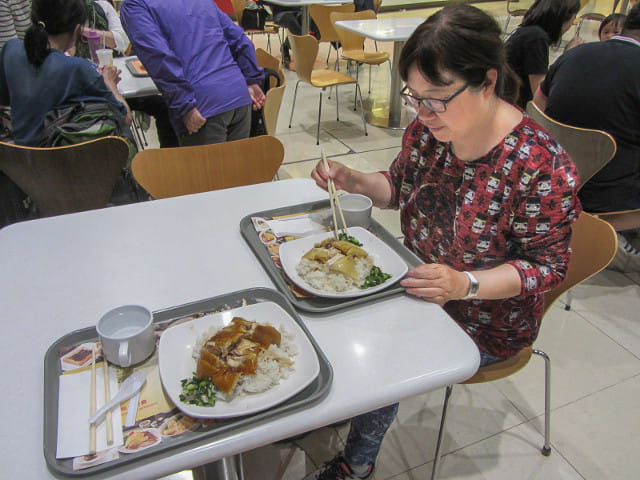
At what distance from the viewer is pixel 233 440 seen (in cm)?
78

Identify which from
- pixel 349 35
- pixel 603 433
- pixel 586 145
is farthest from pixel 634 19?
pixel 349 35

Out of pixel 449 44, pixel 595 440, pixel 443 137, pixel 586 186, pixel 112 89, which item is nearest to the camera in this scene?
pixel 449 44

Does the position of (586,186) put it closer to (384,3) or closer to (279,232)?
(279,232)

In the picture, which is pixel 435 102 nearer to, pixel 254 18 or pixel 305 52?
pixel 305 52

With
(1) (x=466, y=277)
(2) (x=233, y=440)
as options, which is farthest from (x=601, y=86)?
(2) (x=233, y=440)

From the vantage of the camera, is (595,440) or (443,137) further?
(595,440)

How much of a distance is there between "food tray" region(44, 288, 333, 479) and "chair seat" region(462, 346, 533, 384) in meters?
0.63

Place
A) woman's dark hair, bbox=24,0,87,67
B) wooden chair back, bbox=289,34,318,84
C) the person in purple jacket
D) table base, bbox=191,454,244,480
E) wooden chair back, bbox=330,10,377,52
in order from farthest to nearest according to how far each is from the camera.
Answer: wooden chair back, bbox=330,10,377,52, wooden chair back, bbox=289,34,318,84, the person in purple jacket, woman's dark hair, bbox=24,0,87,67, table base, bbox=191,454,244,480

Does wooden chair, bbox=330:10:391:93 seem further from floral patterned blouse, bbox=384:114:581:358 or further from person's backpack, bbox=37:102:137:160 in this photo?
floral patterned blouse, bbox=384:114:581:358

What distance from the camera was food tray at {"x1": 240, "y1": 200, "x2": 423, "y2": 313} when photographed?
41.8 inches

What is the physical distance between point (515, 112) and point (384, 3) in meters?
9.93

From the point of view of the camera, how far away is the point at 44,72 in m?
2.07

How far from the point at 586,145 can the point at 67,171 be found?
2.10 m

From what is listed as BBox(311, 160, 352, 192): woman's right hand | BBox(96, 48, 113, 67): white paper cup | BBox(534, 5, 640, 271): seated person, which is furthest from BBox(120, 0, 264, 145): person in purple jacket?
BBox(534, 5, 640, 271): seated person
